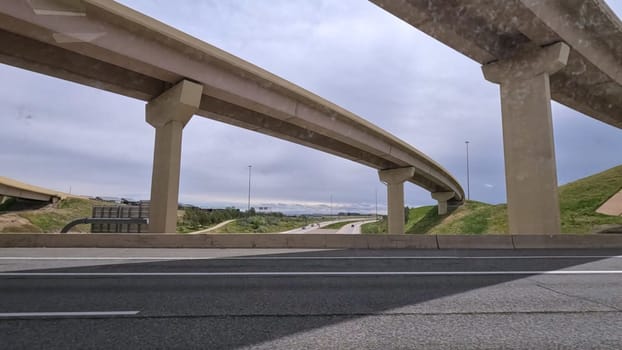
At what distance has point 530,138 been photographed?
1574cm

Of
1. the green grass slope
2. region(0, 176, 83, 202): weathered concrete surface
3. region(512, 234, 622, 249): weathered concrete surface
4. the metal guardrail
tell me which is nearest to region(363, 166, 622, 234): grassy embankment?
the green grass slope

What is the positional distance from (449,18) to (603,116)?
20.0 m

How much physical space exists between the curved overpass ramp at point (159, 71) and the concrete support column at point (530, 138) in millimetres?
9741

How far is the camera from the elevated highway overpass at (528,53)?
44.6ft

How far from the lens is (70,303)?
15.7ft

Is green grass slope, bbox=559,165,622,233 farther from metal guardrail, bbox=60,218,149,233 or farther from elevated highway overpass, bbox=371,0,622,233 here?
metal guardrail, bbox=60,218,149,233

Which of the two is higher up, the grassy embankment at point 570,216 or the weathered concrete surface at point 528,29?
the weathered concrete surface at point 528,29

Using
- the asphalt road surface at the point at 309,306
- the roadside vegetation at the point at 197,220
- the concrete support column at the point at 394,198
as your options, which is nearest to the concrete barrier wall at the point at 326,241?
the asphalt road surface at the point at 309,306

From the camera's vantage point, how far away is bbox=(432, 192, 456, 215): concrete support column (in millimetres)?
56134

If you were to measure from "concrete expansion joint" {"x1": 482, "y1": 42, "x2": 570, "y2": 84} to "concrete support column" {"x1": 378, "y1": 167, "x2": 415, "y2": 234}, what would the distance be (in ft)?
64.7

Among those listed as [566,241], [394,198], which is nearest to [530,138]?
[566,241]

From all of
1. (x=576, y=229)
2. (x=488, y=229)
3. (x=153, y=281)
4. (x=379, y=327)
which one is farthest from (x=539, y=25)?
(x=488, y=229)

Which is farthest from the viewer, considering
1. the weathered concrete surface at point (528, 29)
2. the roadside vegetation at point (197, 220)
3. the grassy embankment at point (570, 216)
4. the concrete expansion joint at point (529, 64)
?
the roadside vegetation at point (197, 220)

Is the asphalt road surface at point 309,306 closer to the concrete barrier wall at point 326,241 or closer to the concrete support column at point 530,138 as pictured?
the concrete barrier wall at point 326,241
